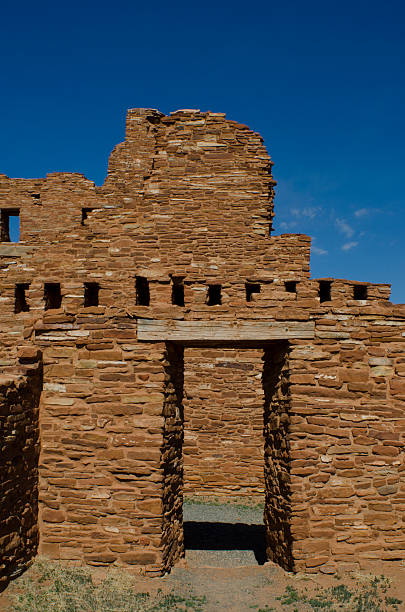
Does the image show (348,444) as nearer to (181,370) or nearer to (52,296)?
(181,370)

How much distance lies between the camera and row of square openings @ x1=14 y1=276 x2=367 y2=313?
24.8 feet

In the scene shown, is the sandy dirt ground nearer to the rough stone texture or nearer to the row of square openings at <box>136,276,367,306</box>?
the rough stone texture

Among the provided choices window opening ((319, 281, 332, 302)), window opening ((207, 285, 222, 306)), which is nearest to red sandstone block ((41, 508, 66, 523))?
window opening ((207, 285, 222, 306))

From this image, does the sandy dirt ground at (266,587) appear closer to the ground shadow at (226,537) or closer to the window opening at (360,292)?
the ground shadow at (226,537)

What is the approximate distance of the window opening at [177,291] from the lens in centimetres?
762

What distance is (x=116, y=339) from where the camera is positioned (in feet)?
23.9

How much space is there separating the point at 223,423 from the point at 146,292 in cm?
605

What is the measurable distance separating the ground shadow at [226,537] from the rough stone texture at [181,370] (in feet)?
5.68

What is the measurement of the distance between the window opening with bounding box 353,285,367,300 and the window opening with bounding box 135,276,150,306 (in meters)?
3.46

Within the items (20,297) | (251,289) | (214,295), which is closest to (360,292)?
(251,289)

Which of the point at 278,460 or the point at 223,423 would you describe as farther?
the point at 223,423

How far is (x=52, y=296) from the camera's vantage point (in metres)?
8.09

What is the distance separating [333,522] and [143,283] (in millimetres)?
4811

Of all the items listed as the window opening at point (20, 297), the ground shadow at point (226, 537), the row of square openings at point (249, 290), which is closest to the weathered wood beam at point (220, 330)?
the row of square openings at point (249, 290)
